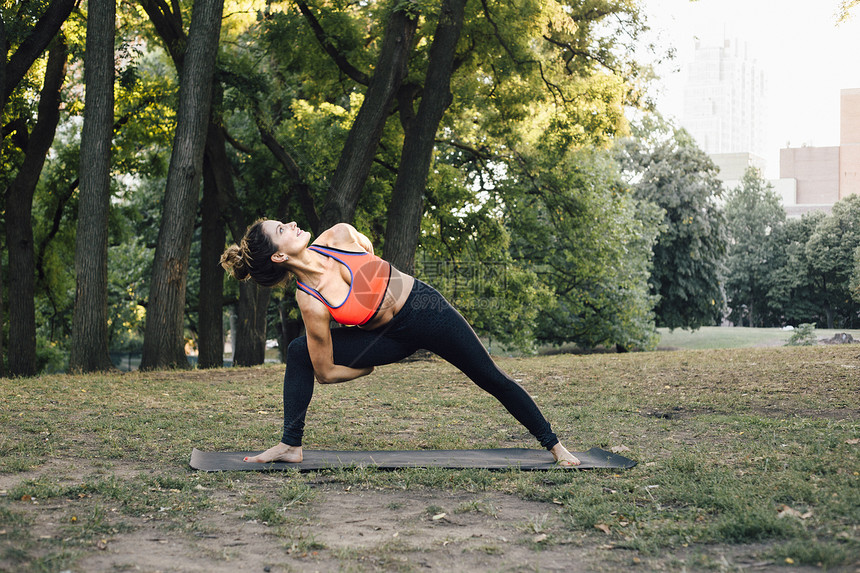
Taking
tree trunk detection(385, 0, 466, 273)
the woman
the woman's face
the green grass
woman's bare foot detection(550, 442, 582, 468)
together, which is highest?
tree trunk detection(385, 0, 466, 273)

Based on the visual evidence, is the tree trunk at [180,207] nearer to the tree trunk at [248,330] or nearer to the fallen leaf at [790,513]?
the tree trunk at [248,330]

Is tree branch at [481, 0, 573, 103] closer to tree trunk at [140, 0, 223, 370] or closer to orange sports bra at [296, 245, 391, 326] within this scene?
tree trunk at [140, 0, 223, 370]

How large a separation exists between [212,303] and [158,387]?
8793mm

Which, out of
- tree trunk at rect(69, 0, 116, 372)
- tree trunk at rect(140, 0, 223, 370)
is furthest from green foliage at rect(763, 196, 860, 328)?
tree trunk at rect(69, 0, 116, 372)

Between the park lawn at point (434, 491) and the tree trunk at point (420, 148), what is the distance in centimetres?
574

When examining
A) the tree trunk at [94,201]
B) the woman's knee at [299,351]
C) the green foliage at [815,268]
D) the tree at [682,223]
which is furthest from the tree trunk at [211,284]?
the green foliage at [815,268]

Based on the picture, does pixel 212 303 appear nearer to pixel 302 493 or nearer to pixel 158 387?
pixel 158 387

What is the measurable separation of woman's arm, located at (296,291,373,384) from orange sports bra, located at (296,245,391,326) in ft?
0.18

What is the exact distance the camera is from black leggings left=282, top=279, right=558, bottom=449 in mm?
5102

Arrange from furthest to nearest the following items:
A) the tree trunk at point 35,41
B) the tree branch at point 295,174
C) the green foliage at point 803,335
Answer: the green foliage at point 803,335, the tree branch at point 295,174, the tree trunk at point 35,41

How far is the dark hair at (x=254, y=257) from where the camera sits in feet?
16.6

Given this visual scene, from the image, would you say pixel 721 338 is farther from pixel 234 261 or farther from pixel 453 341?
pixel 234 261

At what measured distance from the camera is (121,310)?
30297mm

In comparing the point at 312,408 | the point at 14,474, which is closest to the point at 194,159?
the point at 312,408
